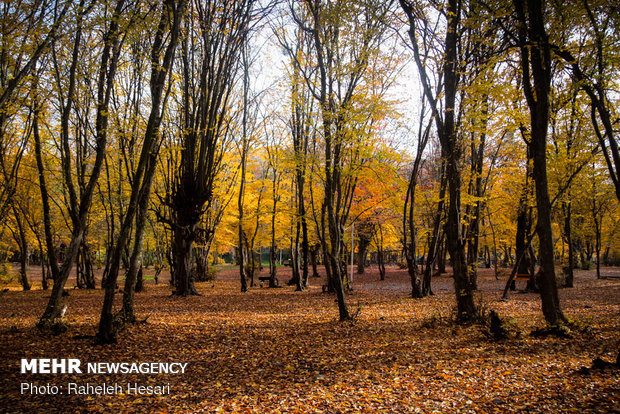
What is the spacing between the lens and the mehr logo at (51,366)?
4758 millimetres

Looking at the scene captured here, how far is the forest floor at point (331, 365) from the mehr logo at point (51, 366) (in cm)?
12

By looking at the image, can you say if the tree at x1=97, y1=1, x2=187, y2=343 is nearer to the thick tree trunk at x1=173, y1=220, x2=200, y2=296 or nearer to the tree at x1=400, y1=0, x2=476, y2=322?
the tree at x1=400, y1=0, x2=476, y2=322

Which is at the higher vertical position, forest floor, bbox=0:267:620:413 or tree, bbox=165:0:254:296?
tree, bbox=165:0:254:296

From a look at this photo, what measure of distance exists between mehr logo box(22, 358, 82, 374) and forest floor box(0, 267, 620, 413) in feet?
0.39

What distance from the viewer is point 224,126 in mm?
14797

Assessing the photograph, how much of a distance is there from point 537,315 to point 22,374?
10.6 m

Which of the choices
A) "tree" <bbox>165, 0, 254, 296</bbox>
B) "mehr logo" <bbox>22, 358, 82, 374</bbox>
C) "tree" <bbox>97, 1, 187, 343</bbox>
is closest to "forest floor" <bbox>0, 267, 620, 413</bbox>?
"mehr logo" <bbox>22, 358, 82, 374</bbox>

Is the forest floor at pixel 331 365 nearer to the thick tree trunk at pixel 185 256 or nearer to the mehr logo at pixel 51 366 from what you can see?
the mehr logo at pixel 51 366

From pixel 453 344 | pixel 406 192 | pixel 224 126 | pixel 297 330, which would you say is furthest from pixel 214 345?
pixel 224 126

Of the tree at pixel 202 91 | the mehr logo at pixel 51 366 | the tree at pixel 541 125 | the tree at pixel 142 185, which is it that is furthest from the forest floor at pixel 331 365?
the tree at pixel 202 91

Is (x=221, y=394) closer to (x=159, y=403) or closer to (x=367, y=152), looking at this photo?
(x=159, y=403)

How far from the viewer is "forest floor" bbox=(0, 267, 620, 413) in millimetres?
3752

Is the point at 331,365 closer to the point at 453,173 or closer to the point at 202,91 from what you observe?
the point at 453,173

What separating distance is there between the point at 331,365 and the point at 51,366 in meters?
4.12
